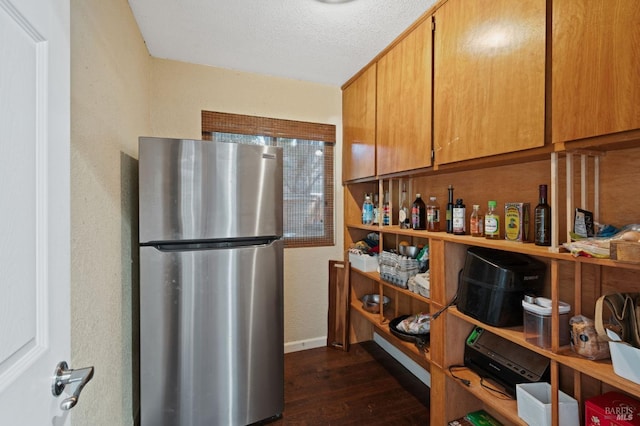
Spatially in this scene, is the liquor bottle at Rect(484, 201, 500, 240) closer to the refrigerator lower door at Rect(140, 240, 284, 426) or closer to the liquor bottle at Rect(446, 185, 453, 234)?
the liquor bottle at Rect(446, 185, 453, 234)

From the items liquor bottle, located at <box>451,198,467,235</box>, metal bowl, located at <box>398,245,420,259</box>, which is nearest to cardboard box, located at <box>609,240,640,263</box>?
liquor bottle, located at <box>451,198,467,235</box>

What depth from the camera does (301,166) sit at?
2.53 metres

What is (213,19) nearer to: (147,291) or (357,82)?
(357,82)

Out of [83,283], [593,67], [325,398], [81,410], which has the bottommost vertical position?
[325,398]

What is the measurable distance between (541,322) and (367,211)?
4.82ft

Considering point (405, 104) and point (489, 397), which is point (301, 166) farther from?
point (489, 397)

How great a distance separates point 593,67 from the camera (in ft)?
2.93

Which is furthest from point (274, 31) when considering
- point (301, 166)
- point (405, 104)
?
point (301, 166)

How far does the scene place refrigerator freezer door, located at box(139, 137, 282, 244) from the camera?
1.43m

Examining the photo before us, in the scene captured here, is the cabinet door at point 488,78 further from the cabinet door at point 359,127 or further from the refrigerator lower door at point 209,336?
the refrigerator lower door at point 209,336

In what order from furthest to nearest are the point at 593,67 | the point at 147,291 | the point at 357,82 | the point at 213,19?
the point at 357,82
the point at 213,19
the point at 147,291
the point at 593,67
